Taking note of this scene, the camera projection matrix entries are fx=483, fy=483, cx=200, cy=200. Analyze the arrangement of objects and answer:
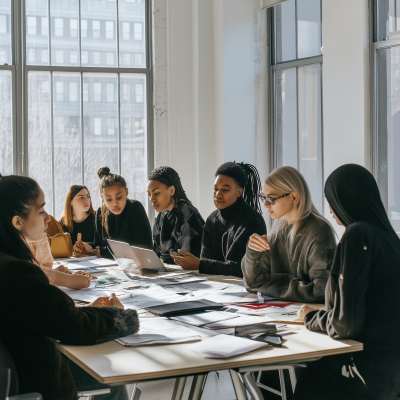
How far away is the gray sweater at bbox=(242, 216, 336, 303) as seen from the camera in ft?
7.19

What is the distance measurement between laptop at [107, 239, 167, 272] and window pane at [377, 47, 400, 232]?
203cm

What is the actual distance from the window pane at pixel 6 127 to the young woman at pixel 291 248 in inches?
140

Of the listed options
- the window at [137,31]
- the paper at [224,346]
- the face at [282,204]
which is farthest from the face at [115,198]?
the paper at [224,346]

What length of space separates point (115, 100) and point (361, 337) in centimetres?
437

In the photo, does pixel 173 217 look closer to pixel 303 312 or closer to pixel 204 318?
pixel 204 318

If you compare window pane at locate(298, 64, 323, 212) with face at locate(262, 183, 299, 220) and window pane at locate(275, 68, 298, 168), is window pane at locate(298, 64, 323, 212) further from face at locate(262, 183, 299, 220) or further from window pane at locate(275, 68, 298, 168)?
face at locate(262, 183, 299, 220)

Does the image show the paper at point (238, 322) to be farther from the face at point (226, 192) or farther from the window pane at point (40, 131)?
the window pane at point (40, 131)

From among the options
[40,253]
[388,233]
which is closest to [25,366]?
[388,233]

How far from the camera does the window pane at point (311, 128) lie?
464 centimetres

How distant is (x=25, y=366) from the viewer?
59.1 inches

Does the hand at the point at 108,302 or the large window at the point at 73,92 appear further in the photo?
the large window at the point at 73,92

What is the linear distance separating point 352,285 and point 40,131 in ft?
14.5

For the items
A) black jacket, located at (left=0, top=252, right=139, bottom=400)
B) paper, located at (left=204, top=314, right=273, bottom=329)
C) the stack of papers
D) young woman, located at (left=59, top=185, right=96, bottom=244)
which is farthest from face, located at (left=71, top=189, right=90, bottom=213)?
black jacket, located at (left=0, top=252, right=139, bottom=400)

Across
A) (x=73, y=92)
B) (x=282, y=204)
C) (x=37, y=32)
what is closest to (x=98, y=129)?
(x=73, y=92)
